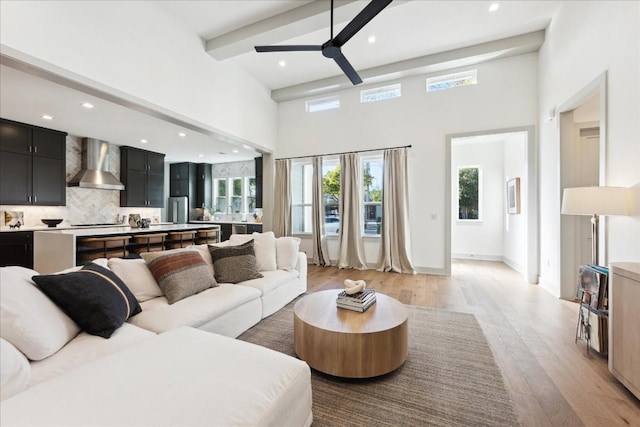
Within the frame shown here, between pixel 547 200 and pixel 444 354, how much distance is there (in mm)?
3213

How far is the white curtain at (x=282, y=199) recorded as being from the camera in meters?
5.98

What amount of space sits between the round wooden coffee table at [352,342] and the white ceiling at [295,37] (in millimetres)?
3296

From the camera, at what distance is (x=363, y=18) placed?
2334mm

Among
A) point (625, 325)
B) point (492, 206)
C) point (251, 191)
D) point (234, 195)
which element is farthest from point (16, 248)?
point (492, 206)

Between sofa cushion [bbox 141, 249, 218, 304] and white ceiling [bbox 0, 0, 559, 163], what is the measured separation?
2.02 m

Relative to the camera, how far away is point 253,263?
306cm

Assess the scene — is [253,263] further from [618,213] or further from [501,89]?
[501,89]

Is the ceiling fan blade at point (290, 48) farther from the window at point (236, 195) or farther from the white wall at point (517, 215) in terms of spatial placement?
the window at point (236, 195)

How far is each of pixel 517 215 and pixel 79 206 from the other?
8.96 metres

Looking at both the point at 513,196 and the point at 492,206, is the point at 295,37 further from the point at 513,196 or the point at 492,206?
the point at 492,206

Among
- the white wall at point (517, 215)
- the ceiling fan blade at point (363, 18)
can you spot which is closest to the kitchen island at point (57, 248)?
the ceiling fan blade at point (363, 18)

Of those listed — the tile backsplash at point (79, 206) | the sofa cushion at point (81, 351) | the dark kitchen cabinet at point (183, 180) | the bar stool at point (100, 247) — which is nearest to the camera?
the sofa cushion at point (81, 351)

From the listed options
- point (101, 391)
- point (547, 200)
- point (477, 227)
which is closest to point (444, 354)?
point (101, 391)

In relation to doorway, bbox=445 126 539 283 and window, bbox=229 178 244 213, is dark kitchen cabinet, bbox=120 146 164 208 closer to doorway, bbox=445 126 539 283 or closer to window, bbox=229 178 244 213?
window, bbox=229 178 244 213
